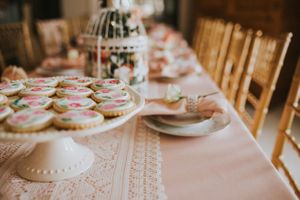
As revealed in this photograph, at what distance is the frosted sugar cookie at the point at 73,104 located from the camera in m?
0.65

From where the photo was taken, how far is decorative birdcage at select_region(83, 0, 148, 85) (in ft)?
3.48

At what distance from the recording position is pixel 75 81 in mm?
834

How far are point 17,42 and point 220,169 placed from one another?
201cm

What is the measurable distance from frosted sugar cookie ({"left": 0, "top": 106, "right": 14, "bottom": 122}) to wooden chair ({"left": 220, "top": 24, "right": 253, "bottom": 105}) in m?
1.23

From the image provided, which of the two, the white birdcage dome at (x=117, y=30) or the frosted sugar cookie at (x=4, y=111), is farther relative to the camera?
the white birdcage dome at (x=117, y=30)

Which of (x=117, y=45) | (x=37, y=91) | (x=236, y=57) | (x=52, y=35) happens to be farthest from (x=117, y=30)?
(x=52, y=35)

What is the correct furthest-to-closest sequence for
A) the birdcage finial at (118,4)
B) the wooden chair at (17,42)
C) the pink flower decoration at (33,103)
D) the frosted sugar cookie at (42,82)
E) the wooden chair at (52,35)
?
1. the wooden chair at (52,35)
2. the wooden chair at (17,42)
3. the birdcage finial at (118,4)
4. the frosted sugar cookie at (42,82)
5. the pink flower decoration at (33,103)

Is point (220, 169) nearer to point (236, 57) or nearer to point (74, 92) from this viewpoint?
point (74, 92)

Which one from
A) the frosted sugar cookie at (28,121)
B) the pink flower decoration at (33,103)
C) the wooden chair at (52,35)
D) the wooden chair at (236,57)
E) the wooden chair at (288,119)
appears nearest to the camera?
the frosted sugar cookie at (28,121)

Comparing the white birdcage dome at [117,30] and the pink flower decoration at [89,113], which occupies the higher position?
the white birdcage dome at [117,30]

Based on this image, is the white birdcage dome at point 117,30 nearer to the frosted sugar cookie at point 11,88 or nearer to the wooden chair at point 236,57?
the frosted sugar cookie at point 11,88

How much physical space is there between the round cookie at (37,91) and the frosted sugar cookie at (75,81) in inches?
2.4

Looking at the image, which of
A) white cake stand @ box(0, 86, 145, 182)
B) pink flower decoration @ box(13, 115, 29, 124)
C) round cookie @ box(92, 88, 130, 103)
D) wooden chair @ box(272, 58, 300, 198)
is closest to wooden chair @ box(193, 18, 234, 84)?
wooden chair @ box(272, 58, 300, 198)

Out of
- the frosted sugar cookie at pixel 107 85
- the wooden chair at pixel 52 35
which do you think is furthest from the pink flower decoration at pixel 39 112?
the wooden chair at pixel 52 35
